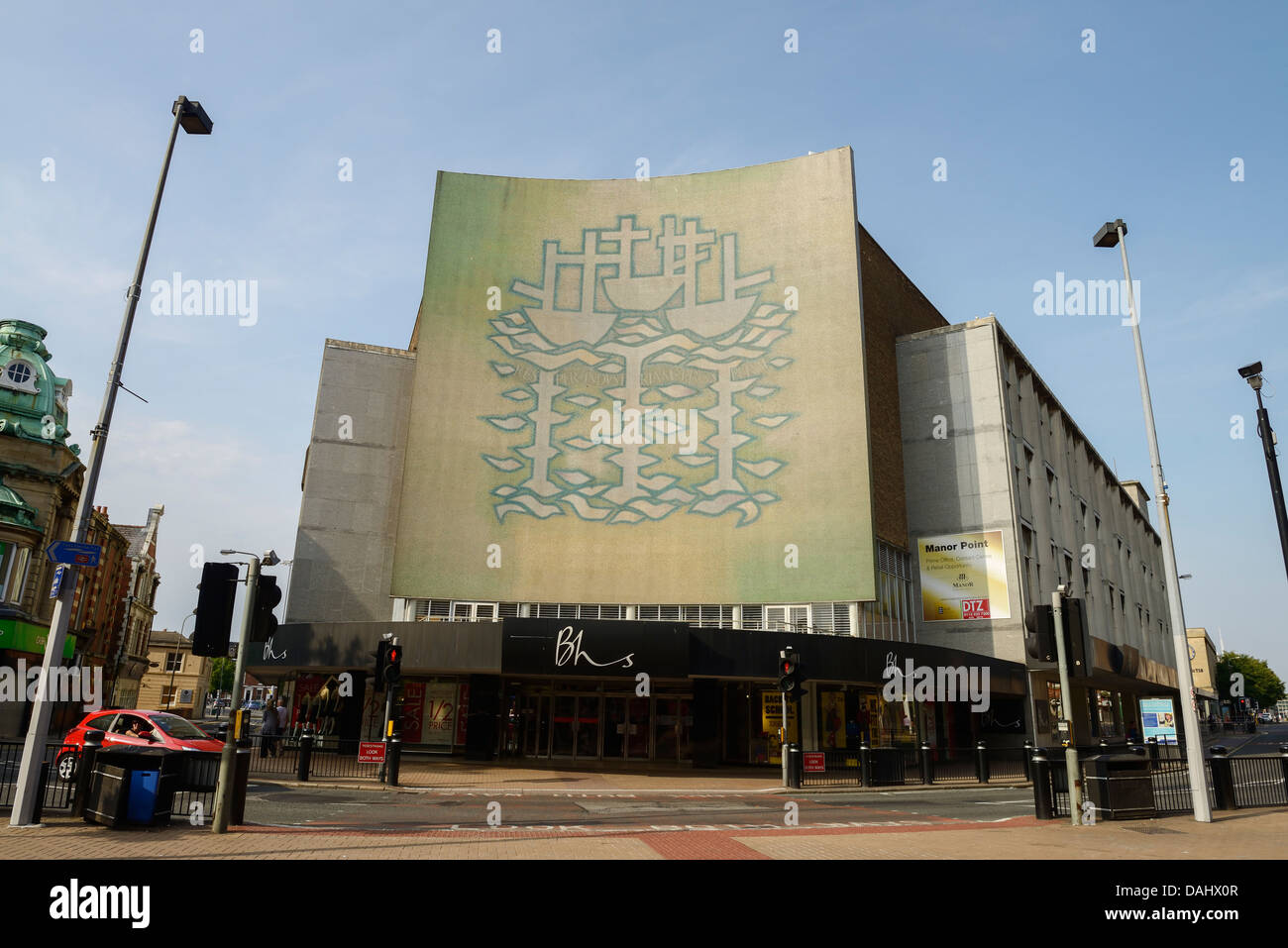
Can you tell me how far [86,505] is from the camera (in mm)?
12391

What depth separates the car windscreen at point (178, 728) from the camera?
62.1 feet

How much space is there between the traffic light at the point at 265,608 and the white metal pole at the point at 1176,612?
49.4ft

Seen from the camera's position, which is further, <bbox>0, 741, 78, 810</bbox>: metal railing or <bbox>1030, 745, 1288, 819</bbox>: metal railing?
<bbox>1030, 745, 1288, 819</bbox>: metal railing

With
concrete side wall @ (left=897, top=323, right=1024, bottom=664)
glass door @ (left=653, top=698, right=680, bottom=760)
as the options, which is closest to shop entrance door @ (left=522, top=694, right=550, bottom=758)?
glass door @ (left=653, top=698, right=680, bottom=760)

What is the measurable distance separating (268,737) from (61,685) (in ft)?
17.8

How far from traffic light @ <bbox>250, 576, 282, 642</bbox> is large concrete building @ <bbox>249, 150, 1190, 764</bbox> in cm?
1927

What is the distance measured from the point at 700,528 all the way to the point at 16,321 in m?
35.3

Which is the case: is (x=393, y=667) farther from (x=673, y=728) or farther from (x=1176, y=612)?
(x=1176, y=612)

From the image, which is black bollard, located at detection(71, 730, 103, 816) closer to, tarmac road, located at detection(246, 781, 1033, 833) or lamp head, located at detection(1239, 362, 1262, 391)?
tarmac road, located at detection(246, 781, 1033, 833)

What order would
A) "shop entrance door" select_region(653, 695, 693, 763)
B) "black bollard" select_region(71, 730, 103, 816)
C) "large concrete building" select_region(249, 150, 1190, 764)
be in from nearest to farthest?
"black bollard" select_region(71, 730, 103, 816)
"shop entrance door" select_region(653, 695, 693, 763)
"large concrete building" select_region(249, 150, 1190, 764)

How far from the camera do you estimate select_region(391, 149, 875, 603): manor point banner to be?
127 ft

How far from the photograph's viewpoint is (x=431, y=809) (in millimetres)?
16516
